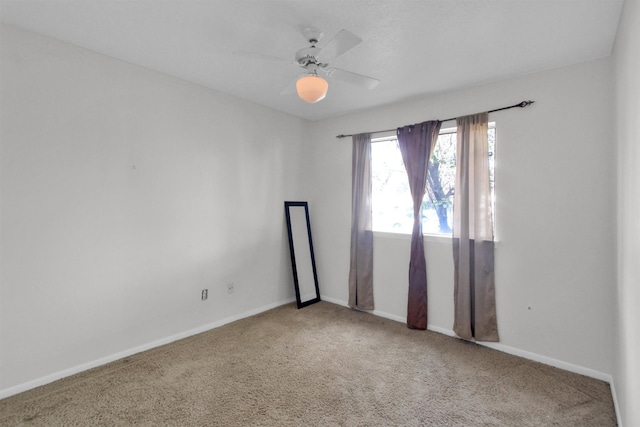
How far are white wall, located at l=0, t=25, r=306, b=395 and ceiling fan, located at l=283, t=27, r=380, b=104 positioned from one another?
1620 millimetres

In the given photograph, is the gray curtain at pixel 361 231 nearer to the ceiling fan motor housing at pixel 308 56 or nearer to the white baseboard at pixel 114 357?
the white baseboard at pixel 114 357

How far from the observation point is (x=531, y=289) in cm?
278

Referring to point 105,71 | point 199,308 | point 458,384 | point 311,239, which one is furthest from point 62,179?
point 458,384

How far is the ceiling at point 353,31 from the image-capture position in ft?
6.24

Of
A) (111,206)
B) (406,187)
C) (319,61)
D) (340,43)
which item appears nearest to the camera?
(340,43)

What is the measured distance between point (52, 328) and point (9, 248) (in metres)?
0.67

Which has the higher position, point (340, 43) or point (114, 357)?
point (340, 43)

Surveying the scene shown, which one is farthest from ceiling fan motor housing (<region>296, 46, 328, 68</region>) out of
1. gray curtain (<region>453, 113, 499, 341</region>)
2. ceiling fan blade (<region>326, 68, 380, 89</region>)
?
gray curtain (<region>453, 113, 499, 341</region>)

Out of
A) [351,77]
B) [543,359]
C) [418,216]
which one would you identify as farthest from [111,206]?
[543,359]

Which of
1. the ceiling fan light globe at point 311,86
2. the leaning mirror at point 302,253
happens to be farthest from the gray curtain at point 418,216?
the ceiling fan light globe at point 311,86

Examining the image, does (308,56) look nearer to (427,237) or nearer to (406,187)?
(406,187)

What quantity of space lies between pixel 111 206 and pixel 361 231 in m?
2.63

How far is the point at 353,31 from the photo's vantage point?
215 centimetres

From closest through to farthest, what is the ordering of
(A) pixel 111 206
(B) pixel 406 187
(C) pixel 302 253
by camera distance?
(A) pixel 111 206, (B) pixel 406 187, (C) pixel 302 253
